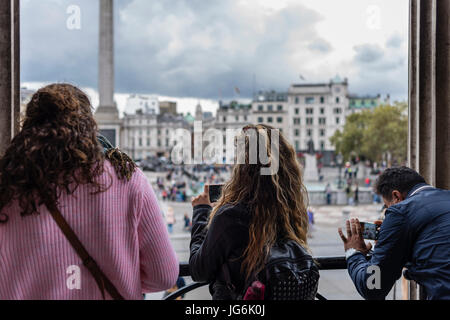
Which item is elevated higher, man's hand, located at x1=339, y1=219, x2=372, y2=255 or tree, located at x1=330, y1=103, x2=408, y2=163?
tree, located at x1=330, y1=103, x2=408, y2=163

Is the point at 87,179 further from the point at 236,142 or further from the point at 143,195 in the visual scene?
the point at 236,142

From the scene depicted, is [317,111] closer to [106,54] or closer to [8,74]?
[106,54]

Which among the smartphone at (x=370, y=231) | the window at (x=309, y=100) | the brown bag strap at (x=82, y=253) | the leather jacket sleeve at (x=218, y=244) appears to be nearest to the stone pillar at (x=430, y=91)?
the smartphone at (x=370, y=231)

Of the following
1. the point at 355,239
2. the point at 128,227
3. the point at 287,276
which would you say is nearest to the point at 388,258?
the point at 355,239

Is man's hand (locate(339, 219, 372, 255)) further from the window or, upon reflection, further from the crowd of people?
the window

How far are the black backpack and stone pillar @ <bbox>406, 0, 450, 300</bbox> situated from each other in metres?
1.14

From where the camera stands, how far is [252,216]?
58.9 inches

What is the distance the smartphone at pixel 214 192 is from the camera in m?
1.75

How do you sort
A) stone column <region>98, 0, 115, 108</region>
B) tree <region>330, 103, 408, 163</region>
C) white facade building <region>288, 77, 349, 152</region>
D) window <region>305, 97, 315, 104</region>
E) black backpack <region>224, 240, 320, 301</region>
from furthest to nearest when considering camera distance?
1. window <region>305, 97, 315, 104</region>
2. white facade building <region>288, 77, 349, 152</region>
3. tree <region>330, 103, 408, 163</region>
4. stone column <region>98, 0, 115, 108</region>
5. black backpack <region>224, 240, 320, 301</region>

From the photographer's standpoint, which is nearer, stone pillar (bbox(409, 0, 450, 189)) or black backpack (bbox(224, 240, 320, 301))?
black backpack (bbox(224, 240, 320, 301))

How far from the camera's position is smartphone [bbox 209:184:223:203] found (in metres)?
1.75

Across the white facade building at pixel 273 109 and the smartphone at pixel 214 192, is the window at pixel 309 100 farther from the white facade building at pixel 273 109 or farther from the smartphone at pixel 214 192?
the smartphone at pixel 214 192

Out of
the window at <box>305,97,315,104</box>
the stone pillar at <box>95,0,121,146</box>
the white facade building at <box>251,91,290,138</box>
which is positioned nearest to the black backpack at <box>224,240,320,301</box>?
the stone pillar at <box>95,0,121,146</box>

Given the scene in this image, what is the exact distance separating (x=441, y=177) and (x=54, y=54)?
2.51m
